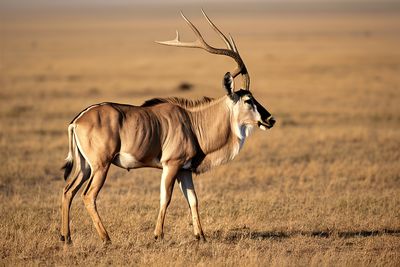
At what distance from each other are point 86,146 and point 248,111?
222 centimetres

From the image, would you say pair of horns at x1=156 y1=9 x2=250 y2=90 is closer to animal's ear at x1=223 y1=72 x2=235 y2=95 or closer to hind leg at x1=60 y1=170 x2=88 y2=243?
animal's ear at x1=223 y1=72 x2=235 y2=95

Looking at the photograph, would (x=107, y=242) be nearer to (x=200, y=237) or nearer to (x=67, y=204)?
(x=67, y=204)

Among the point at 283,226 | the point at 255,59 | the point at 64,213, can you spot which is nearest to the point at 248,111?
the point at 283,226

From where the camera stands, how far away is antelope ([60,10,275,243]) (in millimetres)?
8508

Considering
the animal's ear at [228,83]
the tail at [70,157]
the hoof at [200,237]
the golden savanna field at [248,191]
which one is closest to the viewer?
the golden savanna field at [248,191]

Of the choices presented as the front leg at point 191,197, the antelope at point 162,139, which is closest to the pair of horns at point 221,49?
the antelope at point 162,139

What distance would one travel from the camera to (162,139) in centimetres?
891

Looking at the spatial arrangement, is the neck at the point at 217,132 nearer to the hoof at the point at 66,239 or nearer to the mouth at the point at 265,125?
the mouth at the point at 265,125

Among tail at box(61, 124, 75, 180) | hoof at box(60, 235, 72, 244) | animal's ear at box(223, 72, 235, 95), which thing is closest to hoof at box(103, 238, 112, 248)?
hoof at box(60, 235, 72, 244)

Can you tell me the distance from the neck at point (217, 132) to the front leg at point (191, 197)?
0.24 meters

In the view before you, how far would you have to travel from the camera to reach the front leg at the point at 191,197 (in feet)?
29.6

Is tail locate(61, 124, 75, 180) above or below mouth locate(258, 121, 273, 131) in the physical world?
below

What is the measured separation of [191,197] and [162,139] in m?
0.85

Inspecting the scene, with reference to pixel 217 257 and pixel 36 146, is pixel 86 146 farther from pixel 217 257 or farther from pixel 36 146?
pixel 36 146
